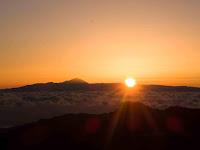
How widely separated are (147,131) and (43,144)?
1194 cm

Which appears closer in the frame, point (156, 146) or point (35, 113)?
point (156, 146)

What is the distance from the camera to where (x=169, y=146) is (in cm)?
2286

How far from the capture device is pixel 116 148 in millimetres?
22984

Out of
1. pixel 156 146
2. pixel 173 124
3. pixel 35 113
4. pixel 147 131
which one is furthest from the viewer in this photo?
pixel 35 113

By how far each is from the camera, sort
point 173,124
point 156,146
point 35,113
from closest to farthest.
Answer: point 156,146, point 173,124, point 35,113

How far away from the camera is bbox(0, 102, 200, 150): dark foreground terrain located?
23.5 m

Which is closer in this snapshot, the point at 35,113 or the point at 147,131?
the point at 147,131

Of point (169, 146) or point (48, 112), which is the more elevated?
point (169, 146)

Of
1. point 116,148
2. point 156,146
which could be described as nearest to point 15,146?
point 116,148

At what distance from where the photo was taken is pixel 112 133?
26.7m

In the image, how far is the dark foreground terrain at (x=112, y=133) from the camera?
23.5m

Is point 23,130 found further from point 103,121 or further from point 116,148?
point 116,148

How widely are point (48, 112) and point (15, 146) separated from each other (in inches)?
6413

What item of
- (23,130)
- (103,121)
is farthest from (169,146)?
(23,130)
